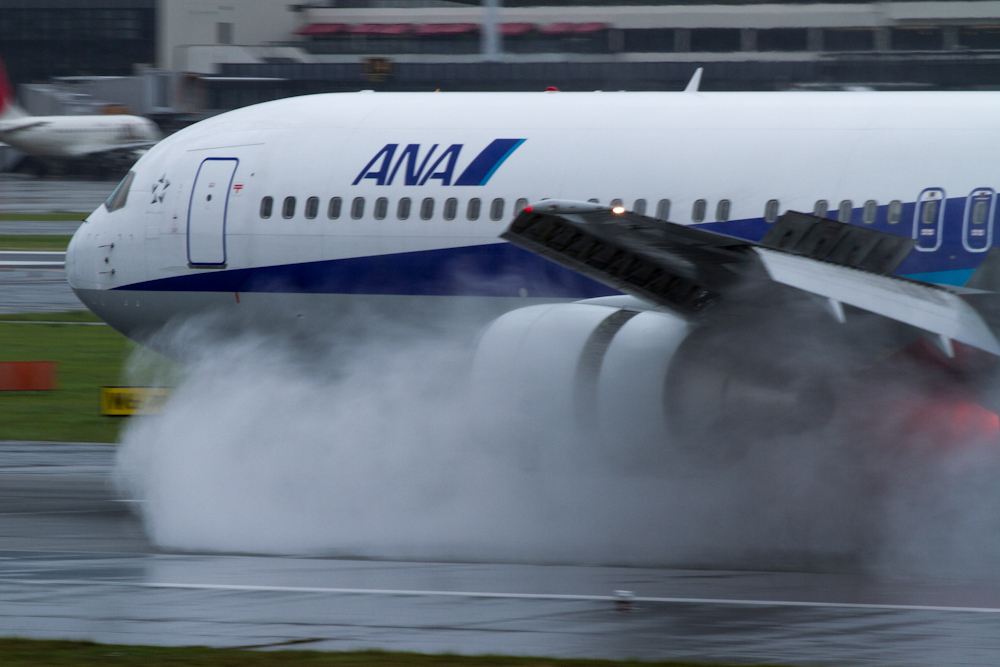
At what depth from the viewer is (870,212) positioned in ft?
41.0

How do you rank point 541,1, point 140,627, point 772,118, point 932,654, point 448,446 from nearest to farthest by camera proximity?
1. point 932,654
2. point 140,627
3. point 448,446
4. point 772,118
5. point 541,1


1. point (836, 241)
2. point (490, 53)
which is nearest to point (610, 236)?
point (836, 241)

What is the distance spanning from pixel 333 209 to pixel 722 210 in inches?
168

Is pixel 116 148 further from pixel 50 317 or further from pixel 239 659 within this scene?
pixel 239 659

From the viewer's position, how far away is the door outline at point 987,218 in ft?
39.1

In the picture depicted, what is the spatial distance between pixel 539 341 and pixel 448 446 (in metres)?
1.71

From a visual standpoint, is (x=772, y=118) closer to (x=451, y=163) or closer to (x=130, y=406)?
(x=451, y=163)

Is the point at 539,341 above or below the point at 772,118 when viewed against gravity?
below

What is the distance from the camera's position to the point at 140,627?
827 centimetres

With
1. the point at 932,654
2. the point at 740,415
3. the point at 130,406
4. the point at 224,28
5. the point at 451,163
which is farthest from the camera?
the point at 224,28

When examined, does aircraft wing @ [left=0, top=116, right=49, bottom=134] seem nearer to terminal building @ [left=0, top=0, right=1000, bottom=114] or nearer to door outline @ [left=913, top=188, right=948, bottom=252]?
terminal building @ [left=0, top=0, right=1000, bottom=114]

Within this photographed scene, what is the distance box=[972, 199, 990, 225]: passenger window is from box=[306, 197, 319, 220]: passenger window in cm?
670

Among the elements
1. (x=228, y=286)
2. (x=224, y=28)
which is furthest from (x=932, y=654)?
(x=224, y=28)

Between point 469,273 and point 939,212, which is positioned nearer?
point 939,212
